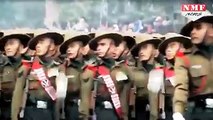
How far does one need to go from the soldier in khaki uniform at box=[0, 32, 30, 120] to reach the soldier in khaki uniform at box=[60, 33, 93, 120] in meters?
0.38

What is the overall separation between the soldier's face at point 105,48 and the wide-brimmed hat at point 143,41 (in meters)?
0.19

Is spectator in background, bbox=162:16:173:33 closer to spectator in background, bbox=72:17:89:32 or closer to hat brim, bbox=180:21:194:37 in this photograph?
hat brim, bbox=180:21:194:37

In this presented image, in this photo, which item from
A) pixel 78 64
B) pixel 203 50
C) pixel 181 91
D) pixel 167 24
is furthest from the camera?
pixel 78 64

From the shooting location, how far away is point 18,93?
592 cm

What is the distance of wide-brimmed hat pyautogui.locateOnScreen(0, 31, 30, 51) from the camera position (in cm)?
588

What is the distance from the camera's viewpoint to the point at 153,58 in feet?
19.1

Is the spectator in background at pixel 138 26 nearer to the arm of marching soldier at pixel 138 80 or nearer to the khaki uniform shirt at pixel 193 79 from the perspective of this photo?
the arm of marching soldier at pixel 138 80

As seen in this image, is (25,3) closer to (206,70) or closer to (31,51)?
(31,51)

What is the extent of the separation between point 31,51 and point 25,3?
43 cm

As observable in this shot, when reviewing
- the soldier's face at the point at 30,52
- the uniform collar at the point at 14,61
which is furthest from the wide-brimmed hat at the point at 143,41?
the uniform collar at the point at 14,61

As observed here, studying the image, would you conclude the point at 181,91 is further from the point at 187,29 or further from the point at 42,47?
the point at 42,47

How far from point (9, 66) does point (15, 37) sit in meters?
0.26

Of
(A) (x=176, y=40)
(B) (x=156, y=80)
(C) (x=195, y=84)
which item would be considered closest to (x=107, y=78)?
(B) (x=156, y=80)

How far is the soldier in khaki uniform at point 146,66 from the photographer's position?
5.75 metres
